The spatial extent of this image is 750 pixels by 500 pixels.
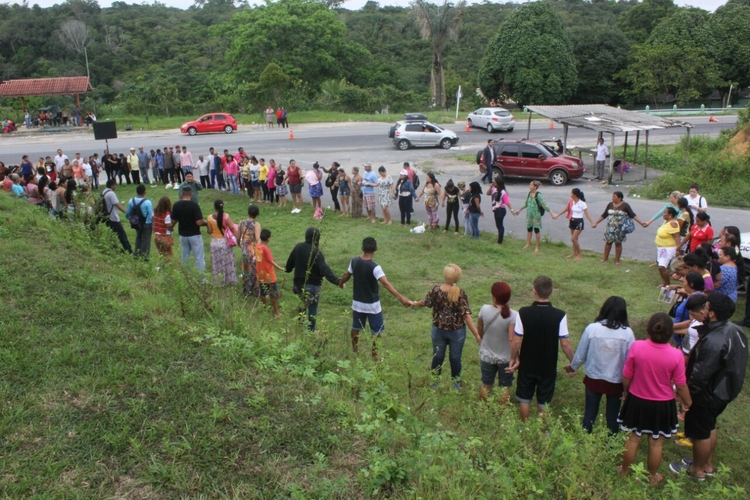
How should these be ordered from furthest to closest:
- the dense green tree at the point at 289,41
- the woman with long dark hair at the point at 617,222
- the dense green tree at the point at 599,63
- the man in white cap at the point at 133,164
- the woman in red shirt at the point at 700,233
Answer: the dense green tree at the point at 289,41 < the dense green tree at the point at 599,63 < the man in white cap at the point at 133,164 < the woman with long dark hair at the point at 617,222 < the woman in red shirt at the point at 700,233

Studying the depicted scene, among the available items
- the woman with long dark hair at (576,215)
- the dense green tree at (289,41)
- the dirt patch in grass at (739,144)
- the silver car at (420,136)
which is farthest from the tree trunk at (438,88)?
the woman with long dark hair at (576,215)

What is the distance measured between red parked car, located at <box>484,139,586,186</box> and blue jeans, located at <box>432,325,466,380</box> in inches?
642

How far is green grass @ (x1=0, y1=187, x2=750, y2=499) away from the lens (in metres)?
A: 4.54

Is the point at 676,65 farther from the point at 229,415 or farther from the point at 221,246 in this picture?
the point at 229,415

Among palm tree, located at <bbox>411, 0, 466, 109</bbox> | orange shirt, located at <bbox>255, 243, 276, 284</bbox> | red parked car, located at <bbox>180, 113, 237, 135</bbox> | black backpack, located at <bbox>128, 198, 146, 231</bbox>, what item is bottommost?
orange shirt, located at <bbox>255, 243, 276, 284</bbox>

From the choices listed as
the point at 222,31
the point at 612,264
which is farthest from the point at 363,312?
the point at 222,31

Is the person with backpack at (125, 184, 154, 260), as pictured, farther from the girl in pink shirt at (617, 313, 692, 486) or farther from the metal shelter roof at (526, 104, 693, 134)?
the metal shelter roof at (526, 104, 693, 134)

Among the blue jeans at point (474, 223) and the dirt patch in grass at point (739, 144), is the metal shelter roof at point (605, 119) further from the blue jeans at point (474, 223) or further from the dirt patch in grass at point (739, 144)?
the blue jeans at point (474, 223)

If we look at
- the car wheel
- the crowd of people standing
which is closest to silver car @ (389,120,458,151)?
the car wheel

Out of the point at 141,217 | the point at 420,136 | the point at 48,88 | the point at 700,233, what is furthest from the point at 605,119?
the point at 48,88

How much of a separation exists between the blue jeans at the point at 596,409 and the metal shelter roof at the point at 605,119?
17.7 meters

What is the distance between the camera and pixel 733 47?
48.6 m

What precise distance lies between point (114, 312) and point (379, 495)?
152 inches

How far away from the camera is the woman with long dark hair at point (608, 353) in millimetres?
5984
